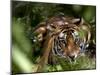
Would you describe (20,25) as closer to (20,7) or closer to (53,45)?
(20,7)

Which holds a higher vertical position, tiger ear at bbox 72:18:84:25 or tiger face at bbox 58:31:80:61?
tiger ear at bbox 72:18:84:25

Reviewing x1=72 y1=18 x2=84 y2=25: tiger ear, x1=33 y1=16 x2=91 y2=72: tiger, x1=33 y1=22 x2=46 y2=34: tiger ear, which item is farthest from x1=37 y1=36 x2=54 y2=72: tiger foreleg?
x1=72 y1=18 x2=84 y2=25: tiger ear

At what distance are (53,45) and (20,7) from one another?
558 millimetres

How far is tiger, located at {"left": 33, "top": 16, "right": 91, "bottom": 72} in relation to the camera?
7.16 ft

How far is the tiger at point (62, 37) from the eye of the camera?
2.18 m

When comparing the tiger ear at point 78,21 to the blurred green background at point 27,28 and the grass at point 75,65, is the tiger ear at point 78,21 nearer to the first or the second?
the blurred green background at point 27,28

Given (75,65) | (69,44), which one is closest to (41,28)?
(69,44)

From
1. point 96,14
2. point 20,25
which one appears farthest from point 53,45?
point 96,14

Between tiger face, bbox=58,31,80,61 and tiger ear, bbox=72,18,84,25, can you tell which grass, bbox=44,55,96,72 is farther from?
tiger ear, bbox=72,18,84,25

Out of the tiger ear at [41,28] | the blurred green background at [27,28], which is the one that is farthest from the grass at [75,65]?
the tiger ear at [41,28]

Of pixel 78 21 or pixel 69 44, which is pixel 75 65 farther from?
pixel 78 21

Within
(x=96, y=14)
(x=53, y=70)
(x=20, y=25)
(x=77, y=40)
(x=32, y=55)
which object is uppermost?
(x=96, y=14)

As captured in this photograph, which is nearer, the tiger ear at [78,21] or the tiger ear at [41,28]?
the tiger ear at [41,28]

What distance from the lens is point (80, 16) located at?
7.64 ft
